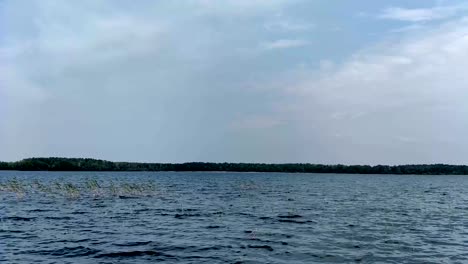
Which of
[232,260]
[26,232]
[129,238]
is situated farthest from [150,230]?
[232,260]

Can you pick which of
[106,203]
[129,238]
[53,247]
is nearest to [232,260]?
[129,238]

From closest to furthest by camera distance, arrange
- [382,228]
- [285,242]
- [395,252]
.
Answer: [395,252] < [285,242] < [382,228]

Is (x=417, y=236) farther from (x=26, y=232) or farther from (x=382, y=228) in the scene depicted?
(x=26, y=232)

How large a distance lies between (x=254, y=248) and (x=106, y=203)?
26698mm

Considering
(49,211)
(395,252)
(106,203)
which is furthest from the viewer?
(106,203)

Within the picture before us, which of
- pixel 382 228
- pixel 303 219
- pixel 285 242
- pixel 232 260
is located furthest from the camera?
pixel 303 219

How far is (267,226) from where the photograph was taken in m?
32.2

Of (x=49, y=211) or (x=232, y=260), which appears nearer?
(x=232, y=260)

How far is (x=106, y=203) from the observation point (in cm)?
4675

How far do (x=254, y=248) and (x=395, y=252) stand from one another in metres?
7.34

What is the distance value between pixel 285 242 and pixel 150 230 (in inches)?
361

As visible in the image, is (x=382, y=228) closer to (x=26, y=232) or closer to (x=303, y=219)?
(x=303, y=219)

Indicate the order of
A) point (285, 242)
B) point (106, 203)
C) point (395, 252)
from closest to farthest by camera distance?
1. point (395, 252)
2. point (285, 242)
3. point (106, 203)

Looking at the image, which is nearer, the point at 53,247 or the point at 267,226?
the point at 53,247
